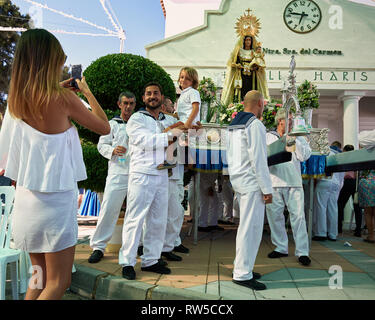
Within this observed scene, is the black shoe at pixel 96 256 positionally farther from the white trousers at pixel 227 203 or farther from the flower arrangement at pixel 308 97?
the white trousers at pixel 227 203

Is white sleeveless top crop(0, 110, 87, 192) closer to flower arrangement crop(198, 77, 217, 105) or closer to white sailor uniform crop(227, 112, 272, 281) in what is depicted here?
white sailor uniform crop(227, 112, 272, 281)

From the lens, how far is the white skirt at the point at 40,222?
1912mm

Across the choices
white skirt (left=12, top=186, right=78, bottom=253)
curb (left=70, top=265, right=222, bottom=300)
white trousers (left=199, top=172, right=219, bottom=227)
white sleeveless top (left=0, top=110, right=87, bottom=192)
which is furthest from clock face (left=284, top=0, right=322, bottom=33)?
white skirt (left=12, top=186, right=78, bottom=253)

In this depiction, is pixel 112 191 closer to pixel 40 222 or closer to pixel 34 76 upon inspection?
pixel 40 222

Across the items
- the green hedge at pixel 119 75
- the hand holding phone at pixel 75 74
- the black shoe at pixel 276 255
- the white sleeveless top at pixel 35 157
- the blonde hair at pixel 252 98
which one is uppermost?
the green hedge at pixel 119 75

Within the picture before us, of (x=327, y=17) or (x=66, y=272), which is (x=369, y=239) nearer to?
(x=66, y=272)

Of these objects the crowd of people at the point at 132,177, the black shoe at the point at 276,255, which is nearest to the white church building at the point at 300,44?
the crowd of people at the point at 132,177

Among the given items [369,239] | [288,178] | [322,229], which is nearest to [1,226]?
[288,178]

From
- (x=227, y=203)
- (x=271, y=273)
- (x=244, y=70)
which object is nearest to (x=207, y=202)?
(x=227, y=203)

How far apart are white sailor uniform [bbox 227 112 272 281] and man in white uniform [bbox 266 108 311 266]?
4.32 ft

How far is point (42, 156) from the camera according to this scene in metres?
1.97

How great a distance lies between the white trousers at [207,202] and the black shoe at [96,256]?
2854mm

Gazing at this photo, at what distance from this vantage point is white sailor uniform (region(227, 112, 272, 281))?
3.44 meters

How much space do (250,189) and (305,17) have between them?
15.2 meters
